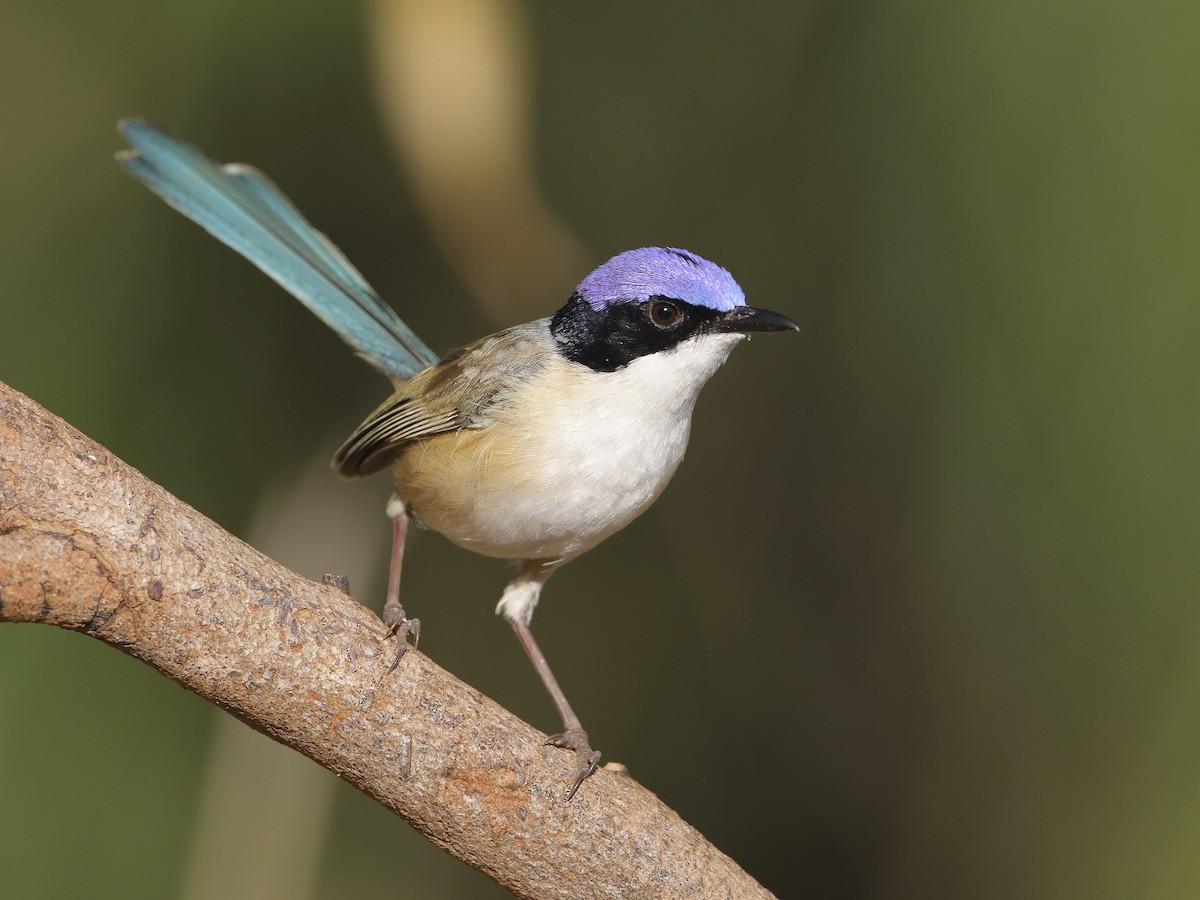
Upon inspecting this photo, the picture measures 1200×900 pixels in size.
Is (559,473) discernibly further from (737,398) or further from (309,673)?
(737,398)

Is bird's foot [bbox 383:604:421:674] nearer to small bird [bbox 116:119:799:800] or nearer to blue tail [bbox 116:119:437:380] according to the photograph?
small bird [bbox 116:119:799:800]

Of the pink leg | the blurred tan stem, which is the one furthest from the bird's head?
the pink leg

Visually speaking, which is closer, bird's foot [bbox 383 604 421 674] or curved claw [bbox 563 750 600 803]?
bird's foot [bbox 383 604 421 674]

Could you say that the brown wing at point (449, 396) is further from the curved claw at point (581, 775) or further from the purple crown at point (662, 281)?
the curved claw at point (581, 775)

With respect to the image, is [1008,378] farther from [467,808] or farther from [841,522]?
[467,808]

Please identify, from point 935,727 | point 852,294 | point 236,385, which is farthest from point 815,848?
point 236,385

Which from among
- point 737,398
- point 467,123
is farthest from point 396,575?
point 737,398

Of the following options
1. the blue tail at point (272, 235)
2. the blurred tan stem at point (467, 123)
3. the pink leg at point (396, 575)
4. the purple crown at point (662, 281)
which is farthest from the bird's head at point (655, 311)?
the blue tail at point (272, 235)
